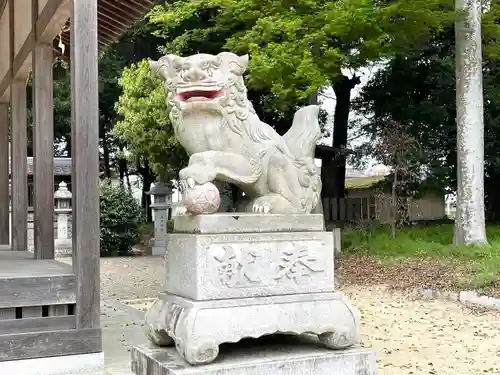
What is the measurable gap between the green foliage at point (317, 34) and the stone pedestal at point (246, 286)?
676 cm

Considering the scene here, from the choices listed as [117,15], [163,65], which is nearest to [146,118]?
[117,15]

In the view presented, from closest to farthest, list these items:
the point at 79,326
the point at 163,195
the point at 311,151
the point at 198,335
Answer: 1. the point at 198,335
2. the point at 311,151
3. the point at 79,326
4. the point at 163,195

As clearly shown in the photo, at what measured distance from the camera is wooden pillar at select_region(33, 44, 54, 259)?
692cm

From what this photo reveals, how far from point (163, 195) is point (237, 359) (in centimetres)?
1458

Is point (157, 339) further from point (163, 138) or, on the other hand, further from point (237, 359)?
point (163, 138)

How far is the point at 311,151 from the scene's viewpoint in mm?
4402

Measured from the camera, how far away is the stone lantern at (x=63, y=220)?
17438 mm

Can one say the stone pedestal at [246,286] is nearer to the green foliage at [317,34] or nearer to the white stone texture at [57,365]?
the white stone texture at [57,365]

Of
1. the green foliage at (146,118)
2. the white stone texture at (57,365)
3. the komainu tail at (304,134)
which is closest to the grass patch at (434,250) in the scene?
the green foliage at (146,118)

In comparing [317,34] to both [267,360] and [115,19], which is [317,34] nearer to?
[115,19]

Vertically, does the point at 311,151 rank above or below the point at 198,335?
above

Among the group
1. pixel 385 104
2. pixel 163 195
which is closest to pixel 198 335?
pixel 163 195

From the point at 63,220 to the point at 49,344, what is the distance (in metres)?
13.1

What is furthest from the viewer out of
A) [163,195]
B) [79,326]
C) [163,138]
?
[163,195]
